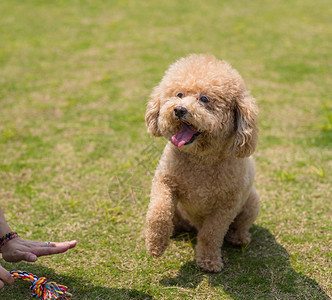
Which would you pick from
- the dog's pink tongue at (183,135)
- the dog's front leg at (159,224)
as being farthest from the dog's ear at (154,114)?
the dog's front leg at (159,224)

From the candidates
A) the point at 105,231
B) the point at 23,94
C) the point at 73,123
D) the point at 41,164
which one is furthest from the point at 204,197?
the point at 23,94

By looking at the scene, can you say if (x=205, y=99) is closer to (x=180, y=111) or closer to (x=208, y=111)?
(x=208, y=111)

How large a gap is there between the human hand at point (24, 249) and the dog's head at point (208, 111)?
972 millimetres

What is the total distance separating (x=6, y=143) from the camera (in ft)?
13.1

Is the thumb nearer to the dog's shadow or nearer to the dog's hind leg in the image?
the dog's shadow

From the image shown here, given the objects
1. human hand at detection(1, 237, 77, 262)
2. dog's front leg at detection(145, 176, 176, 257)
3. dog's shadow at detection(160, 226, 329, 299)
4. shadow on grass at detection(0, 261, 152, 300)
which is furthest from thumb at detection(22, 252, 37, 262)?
dog's shadow at detection(160, 226, 329, 299)

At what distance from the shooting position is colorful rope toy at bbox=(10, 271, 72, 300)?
7.11 feet

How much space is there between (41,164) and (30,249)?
4.97ft

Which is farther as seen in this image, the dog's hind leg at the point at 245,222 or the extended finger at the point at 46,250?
the dog's hind leg at the point at 245,222

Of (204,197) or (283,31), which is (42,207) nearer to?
(204,197)

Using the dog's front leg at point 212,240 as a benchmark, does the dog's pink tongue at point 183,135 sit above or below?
above

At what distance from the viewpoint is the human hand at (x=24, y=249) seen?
7.34ft

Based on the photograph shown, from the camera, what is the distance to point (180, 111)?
2199 mm

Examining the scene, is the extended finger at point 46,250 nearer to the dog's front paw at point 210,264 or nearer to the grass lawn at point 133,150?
the grass lawn at point 133,150
